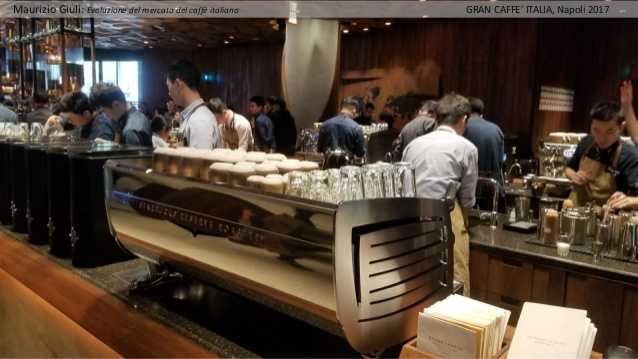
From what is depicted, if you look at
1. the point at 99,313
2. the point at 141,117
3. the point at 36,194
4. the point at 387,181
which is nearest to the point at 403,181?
the point at 387,181

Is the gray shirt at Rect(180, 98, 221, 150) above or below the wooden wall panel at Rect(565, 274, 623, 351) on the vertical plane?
above

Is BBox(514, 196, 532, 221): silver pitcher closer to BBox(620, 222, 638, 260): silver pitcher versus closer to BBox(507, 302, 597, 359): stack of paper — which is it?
BBox(620, 222, 638, 260): silver pitcher

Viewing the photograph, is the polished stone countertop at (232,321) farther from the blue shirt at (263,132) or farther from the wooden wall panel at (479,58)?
the wooden wall panel at (479,58)

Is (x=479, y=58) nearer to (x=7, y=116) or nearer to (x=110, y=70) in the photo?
(x=7, y=116)

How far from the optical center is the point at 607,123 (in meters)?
3.03

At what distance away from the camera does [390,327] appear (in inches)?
42.8

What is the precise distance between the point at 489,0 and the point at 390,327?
17.8 ft

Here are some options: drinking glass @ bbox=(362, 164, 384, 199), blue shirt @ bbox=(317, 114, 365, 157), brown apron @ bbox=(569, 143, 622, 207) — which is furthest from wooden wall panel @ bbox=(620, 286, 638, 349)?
blue shirt @ bbox=(317, 114, 365, 157)

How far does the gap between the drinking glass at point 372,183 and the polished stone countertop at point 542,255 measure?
1746mm

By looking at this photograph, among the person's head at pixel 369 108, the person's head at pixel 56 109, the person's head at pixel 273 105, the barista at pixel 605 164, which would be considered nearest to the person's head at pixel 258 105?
the person's head at pixel 273 105

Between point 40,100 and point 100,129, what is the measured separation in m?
1.96

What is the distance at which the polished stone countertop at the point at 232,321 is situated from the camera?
50.1 inches

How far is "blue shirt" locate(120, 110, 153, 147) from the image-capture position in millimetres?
3648

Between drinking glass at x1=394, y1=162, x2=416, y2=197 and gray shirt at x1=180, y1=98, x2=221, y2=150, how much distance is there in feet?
5.04
